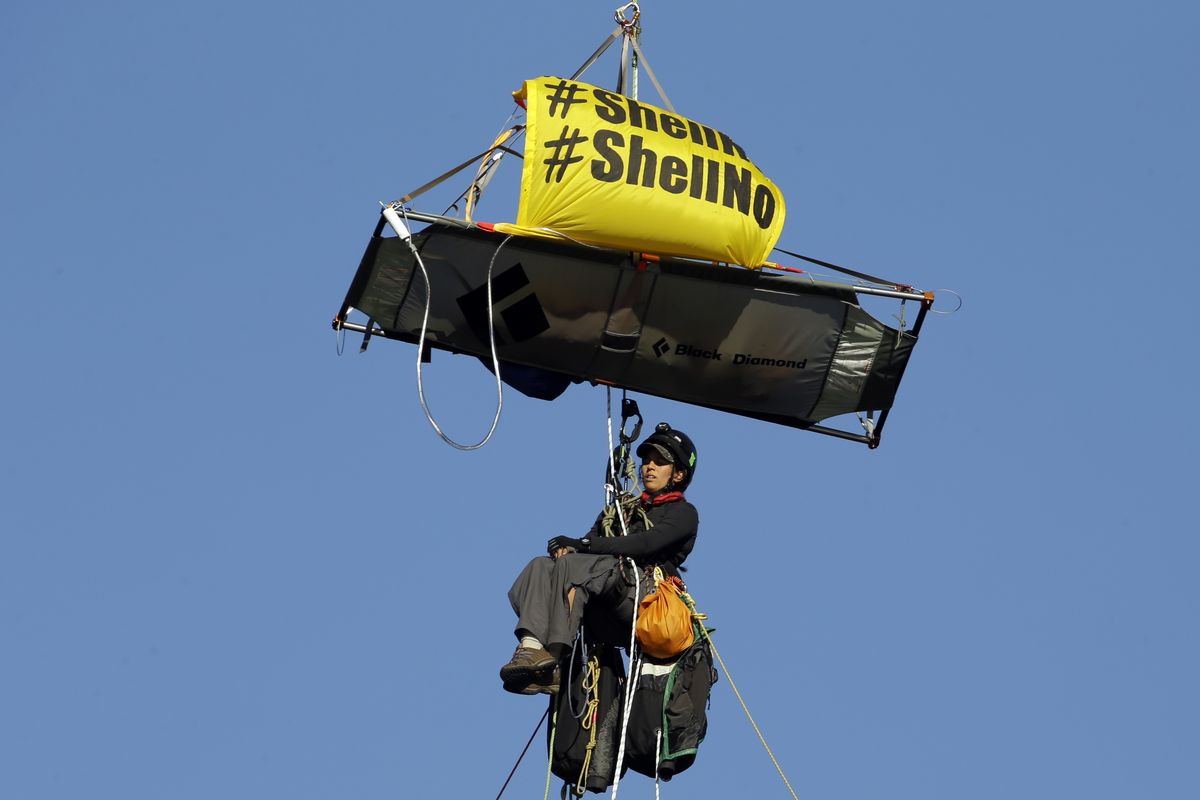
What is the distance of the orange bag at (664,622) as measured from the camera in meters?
16.4

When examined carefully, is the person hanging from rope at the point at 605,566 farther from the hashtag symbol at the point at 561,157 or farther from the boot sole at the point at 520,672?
the hashtag symbol at the point at 561,157

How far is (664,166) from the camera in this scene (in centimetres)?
1661

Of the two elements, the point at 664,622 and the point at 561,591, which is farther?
the point at 664,622

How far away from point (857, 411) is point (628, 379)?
188cm

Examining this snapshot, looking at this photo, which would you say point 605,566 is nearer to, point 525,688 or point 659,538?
point 659,538

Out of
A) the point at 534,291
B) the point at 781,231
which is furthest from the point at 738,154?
the point at 534,291

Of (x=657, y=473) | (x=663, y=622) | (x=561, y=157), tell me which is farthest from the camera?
(x=657, y=473)

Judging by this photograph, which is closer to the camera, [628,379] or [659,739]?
[659,739]

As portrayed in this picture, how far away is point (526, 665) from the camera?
15633mm

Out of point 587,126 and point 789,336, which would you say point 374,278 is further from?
point 789,336

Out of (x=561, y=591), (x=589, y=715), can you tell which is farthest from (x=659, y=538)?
(x=589, y=715)

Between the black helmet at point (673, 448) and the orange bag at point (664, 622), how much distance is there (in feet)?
2.74

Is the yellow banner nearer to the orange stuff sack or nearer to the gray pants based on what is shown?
the gray pants

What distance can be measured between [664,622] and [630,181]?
3.09 m
